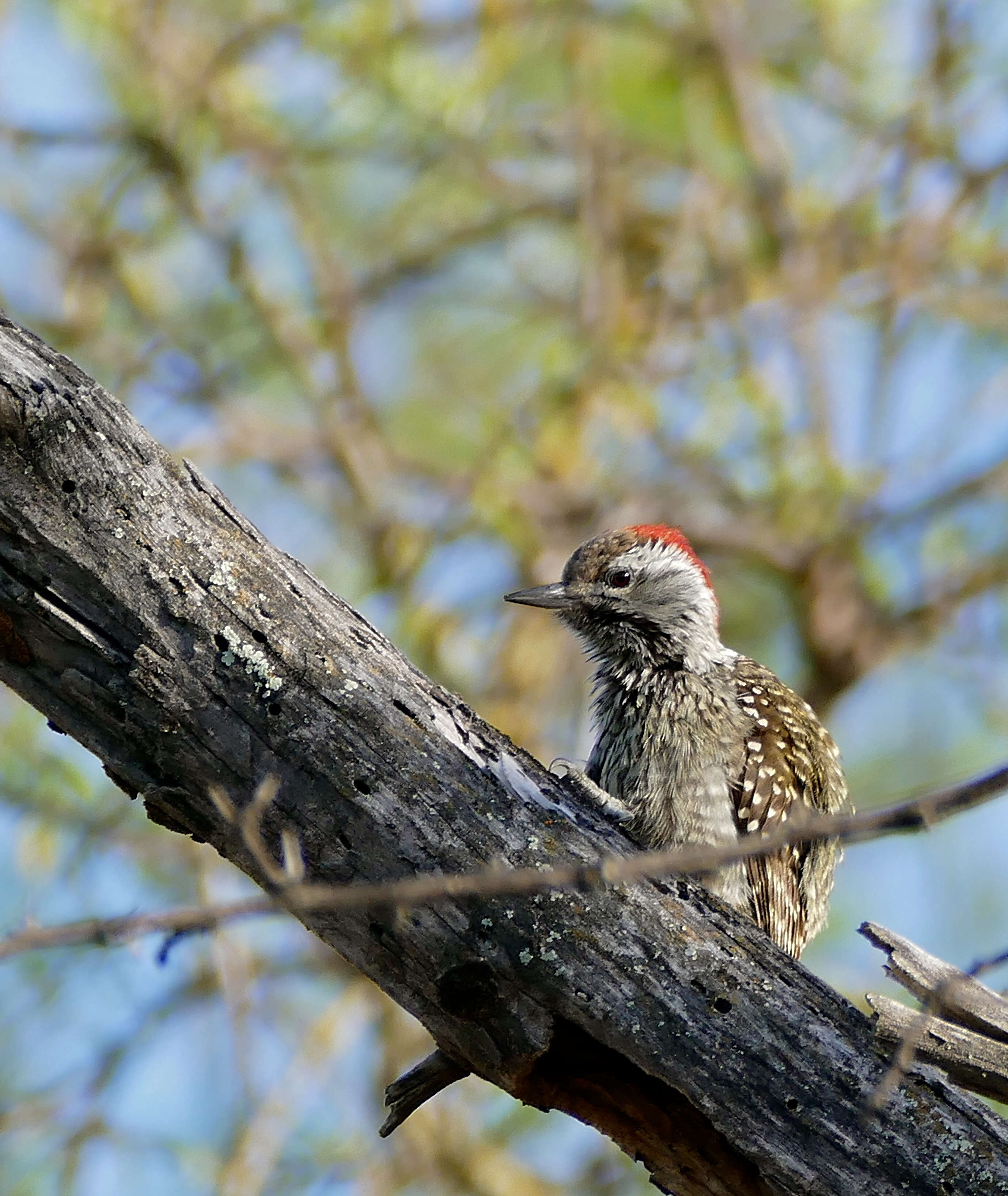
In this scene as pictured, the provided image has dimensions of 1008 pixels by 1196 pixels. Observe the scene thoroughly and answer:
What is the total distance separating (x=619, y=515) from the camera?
7535 millimetres

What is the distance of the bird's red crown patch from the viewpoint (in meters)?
5.19

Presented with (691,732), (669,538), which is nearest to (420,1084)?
(691,732)

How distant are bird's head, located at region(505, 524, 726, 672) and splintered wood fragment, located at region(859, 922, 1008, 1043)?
1652mm

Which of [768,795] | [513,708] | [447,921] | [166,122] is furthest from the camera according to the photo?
[513,708]

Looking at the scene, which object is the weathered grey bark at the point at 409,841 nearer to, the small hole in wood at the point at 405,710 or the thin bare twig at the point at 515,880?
the small hole in wood at the point at 405,710

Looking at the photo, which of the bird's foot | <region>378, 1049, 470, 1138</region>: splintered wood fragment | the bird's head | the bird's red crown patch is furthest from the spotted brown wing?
<region>378, 1049, 470, 1138</region>: splintered wood fragment

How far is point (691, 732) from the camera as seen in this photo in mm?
4520

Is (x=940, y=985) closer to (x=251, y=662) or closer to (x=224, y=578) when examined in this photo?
(x=251, y=662)

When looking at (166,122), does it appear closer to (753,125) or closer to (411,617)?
(411,617)

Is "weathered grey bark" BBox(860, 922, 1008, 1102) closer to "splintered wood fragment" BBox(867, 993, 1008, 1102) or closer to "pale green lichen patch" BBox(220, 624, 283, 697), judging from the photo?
"splintered wood fragment" BBox(867, 993, 1008, 1102)

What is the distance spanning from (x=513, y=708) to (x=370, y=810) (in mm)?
4145

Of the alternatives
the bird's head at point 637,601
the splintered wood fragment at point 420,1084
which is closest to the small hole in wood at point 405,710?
the splintered wood fragment at point 420,1084

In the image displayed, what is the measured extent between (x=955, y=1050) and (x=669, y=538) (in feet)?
8.07

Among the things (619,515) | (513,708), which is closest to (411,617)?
(513,708)
